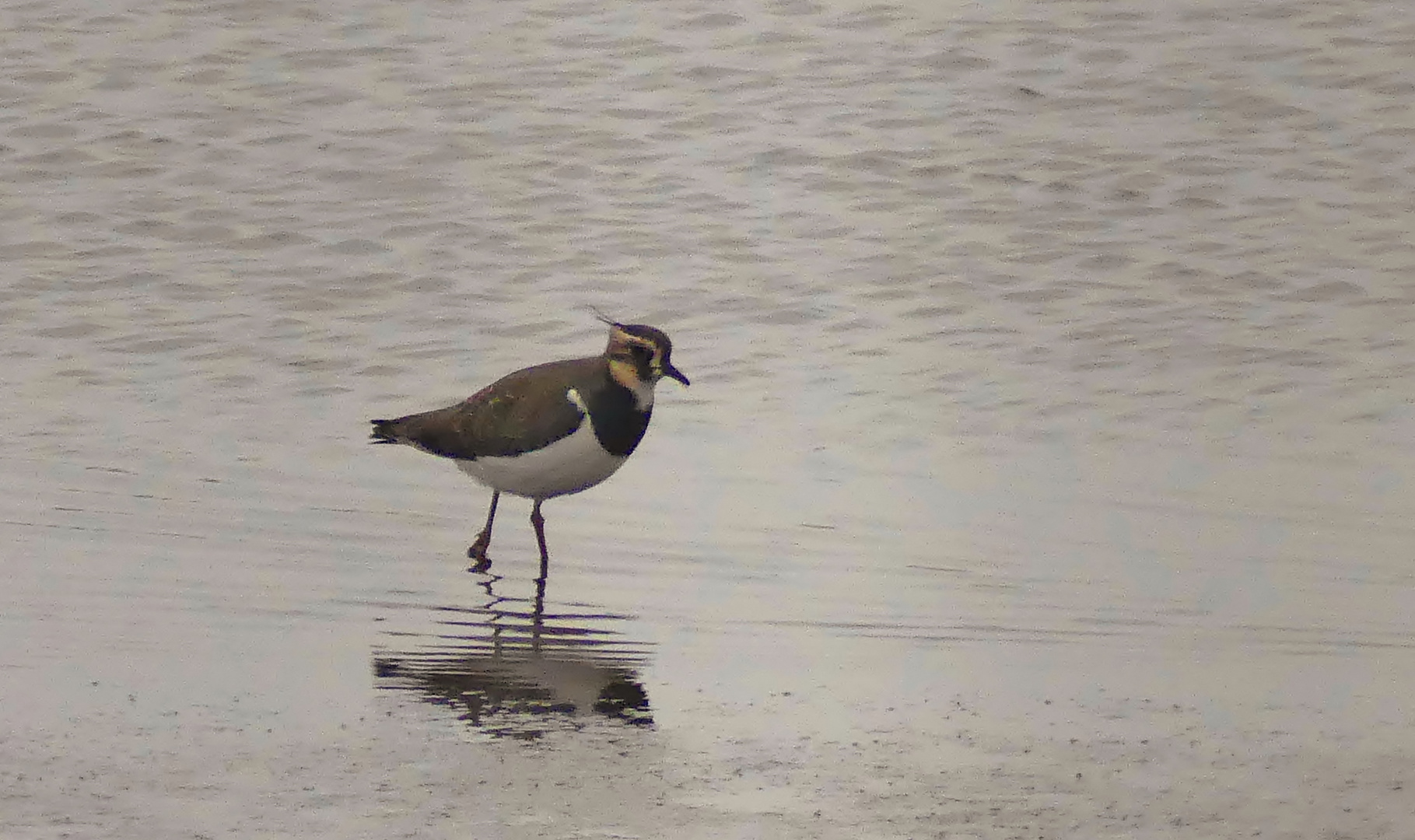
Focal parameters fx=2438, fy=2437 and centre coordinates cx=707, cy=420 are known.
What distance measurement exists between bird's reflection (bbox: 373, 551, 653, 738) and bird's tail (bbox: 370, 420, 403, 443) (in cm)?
184

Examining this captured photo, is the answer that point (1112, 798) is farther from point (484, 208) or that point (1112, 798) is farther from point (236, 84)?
point (236, 84)

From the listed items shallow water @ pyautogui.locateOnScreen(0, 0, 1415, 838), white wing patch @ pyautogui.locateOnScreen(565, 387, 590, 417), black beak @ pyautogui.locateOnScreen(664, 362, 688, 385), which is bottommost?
shallow water @ pyautogui.locateOnScreen(0, 0, 1415, 838)

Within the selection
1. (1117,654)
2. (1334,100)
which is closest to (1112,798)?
(1117,654)

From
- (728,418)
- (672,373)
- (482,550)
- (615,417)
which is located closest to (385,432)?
(482,550)

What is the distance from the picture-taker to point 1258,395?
1334cm

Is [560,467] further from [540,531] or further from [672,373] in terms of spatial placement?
[672,373]

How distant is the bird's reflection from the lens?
7.70 m

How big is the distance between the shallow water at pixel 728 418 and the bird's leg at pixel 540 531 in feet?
0.26

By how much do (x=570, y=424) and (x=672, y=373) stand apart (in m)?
0.49

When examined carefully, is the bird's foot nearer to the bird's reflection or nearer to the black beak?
the bird's reflection

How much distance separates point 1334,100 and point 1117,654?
11287 mm

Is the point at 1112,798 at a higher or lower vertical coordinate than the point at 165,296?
higher

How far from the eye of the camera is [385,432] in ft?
37.1

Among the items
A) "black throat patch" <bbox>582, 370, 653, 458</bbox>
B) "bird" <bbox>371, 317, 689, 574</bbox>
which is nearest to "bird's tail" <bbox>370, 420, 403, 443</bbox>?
"bird" <bbox>371, 317, 689, 574</bbox>
